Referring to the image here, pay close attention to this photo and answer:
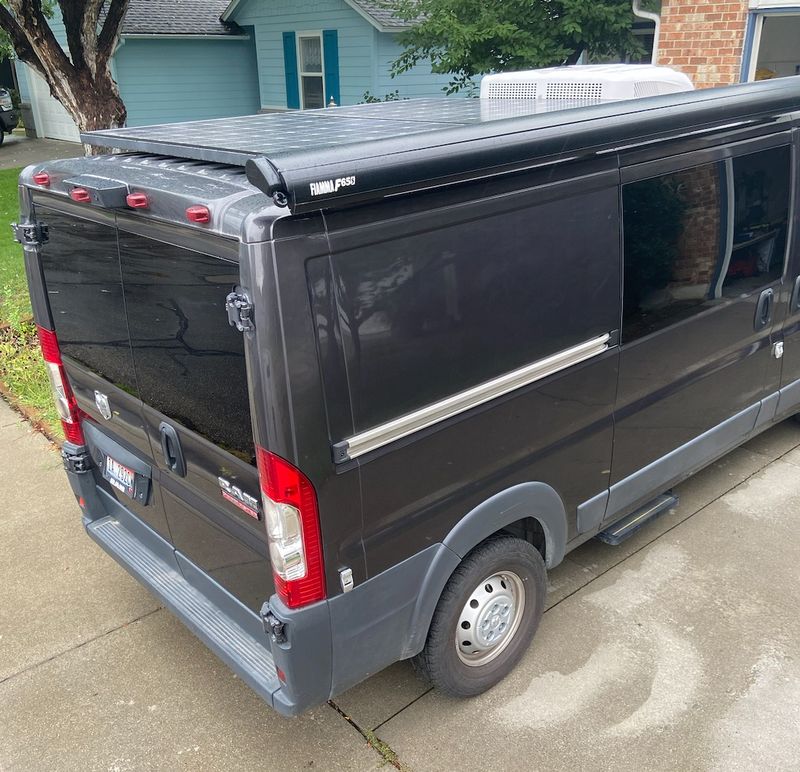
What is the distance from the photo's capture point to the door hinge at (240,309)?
7.11ft

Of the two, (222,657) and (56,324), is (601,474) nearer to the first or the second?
(222,657)

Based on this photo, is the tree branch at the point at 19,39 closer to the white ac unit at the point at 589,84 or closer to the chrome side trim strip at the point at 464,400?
the white ac unit at the point at 589,84

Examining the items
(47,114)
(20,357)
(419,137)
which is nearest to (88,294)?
(419,137)

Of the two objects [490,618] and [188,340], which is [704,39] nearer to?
[490,618]

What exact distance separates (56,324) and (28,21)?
5.21 metres

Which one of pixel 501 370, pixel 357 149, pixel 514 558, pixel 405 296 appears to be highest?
pixel 357 149

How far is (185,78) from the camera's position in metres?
19.5

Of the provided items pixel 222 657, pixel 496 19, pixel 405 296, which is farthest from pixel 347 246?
pixel 496 19

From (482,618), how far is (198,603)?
1.16m

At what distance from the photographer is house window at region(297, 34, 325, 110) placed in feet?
57.2

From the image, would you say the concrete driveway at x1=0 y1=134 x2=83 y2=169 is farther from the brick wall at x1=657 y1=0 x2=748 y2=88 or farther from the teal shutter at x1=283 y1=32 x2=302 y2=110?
the brick wall at x1=657 y1=0 x2=748 y2=88

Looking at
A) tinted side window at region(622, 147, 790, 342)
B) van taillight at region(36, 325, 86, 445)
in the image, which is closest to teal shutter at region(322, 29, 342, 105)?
tinted side window at region(622, 147, 790, 342)

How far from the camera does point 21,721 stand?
10.7ft

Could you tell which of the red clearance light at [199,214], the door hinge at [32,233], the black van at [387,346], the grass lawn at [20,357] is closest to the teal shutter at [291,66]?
the grass lawn at [20,357]
